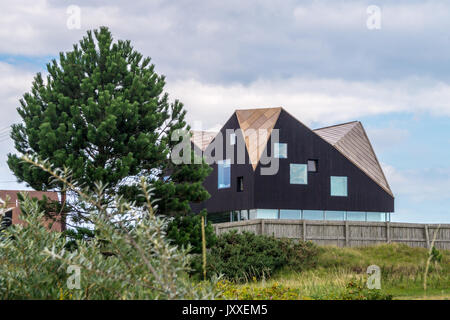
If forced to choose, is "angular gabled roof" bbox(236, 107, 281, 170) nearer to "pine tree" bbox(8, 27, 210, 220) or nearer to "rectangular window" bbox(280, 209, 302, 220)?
"rectangular window" bbox(280, 209, 302, 220)

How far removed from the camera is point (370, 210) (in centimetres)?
3650

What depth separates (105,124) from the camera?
17141 mm

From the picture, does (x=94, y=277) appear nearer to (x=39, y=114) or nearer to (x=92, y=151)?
(x=92, y=151)

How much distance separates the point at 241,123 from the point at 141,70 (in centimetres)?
1415

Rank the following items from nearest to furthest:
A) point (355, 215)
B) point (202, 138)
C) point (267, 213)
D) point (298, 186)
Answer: point (267, 213) < point (298, 186) < point (355, 215) < point (202, 138)

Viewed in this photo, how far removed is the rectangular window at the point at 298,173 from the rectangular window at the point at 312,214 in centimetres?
200

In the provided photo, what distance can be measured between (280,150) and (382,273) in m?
16.2

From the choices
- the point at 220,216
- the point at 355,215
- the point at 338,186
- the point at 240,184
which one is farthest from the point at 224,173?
the point at 355,215

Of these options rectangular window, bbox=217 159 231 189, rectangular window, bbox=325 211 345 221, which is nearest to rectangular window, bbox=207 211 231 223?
rectangular window, bbox=217 159 231 189

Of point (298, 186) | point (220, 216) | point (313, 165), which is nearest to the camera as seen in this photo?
point (298, 186)

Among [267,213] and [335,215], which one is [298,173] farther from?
[335,215]

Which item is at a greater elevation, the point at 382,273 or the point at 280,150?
the point at 280,150
